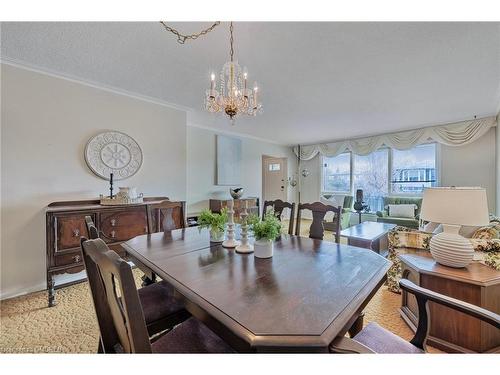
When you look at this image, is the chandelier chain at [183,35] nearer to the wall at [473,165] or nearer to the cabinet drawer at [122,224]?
the cabinet drawer at [122,224]

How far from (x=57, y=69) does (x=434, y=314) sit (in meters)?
4.13

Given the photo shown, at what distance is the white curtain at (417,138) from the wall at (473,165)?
298mm

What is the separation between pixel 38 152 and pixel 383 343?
3.39 meters

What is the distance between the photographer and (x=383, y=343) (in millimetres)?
1001

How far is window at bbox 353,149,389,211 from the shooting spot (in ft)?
19.2

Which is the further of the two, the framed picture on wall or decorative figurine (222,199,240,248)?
the framed picture on wall

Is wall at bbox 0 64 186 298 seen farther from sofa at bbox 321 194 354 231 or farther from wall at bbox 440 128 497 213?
wall at bbox 440 128 497 213

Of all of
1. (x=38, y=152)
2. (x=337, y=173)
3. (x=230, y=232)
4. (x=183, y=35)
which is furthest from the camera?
(x=337, y=173)

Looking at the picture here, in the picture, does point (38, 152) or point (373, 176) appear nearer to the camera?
point (38, 152)

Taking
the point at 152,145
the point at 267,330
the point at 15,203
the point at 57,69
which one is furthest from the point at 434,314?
the point at 57,69

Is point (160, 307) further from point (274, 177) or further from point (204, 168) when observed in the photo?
point (274, 177)

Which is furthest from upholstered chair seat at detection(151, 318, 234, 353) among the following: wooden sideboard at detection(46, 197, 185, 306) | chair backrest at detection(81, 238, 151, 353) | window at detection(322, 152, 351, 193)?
window at detection(322, 152, 351, 193)

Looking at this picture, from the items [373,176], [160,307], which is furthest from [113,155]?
[373,176]

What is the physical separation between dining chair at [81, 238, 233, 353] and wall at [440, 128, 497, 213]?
5.74 metres
